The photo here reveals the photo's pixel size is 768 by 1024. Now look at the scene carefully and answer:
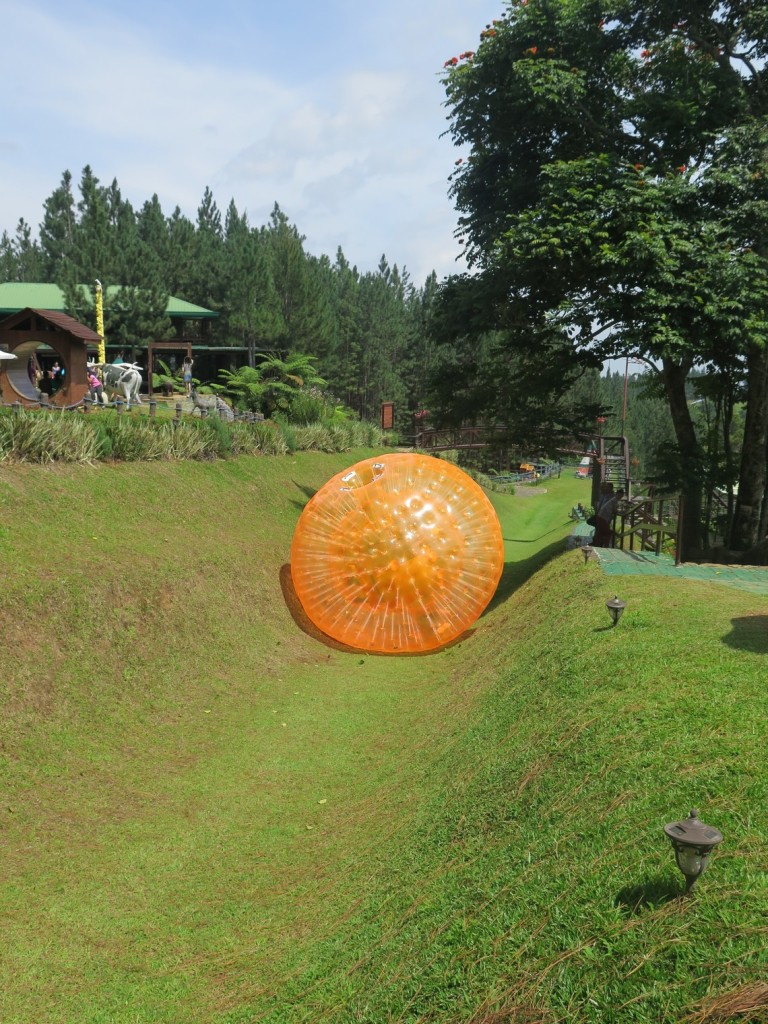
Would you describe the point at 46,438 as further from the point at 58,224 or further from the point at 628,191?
the point at 58,224

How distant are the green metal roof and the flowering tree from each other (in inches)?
1080

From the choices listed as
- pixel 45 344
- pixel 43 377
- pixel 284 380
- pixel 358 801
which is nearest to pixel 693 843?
pixel 358 801

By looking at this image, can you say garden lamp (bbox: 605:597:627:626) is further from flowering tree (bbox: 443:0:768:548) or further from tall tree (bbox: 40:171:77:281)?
tall tree (bbox: 40:171:77:281)

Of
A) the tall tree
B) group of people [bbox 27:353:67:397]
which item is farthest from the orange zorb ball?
the tall tree

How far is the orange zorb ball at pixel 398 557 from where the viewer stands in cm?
1338

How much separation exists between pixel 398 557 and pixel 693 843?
31.0ft

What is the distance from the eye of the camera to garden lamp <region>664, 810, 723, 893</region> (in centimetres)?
393

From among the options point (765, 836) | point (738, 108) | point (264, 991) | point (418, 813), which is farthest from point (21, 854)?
point (738, 108)

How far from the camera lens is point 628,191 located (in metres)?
15.4

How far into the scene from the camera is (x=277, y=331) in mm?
45531

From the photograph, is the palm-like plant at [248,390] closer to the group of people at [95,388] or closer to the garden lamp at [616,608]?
the group of people at [95,388]

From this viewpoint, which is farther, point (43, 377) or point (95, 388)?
point (43, 377)

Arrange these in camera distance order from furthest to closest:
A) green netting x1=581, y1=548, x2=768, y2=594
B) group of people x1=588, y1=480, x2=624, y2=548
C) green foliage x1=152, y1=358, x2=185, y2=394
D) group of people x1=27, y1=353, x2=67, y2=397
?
green foliage x1=152, y1=358, x2=185, y2=394 < group of people x1=27, y1=353, x2=67, y2=397 < group of people x1=588, y1=480, x2=624, y2=548 < green netting x1=581, y1=548, x2=768, y2=594

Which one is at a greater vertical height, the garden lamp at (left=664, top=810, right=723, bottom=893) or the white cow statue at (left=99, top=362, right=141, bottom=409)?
the white cow statue at (left=99, top=362, right=141, bottom=409)
